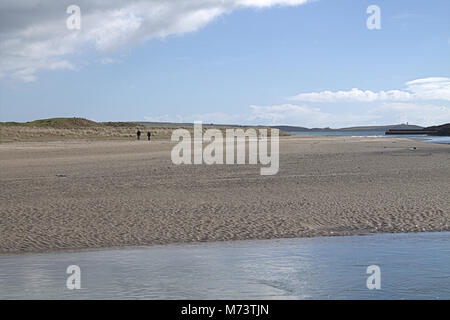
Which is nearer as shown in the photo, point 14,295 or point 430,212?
point 14,295

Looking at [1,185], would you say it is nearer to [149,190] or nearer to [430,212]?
[149,190]

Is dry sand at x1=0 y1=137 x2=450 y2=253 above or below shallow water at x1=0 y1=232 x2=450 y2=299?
above

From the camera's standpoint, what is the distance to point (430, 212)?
1298 cm

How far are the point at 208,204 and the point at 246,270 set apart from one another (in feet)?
20.0

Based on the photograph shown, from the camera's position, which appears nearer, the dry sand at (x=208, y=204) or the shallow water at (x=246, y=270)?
the shallow water at (x=246, y=270)

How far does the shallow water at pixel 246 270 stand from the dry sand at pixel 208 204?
3.06 ft

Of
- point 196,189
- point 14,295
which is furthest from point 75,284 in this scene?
point 196,189

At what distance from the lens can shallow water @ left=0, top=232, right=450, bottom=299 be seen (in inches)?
285

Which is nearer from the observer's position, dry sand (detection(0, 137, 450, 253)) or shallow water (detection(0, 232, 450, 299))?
shallow water (detection(0, 232, 450, 299))

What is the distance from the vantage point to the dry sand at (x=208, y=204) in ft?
36.4

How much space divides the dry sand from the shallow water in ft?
3.06

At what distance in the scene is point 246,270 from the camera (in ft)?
27.1

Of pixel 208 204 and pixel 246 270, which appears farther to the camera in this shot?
pixel 208 204

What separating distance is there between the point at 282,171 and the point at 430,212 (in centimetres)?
997
